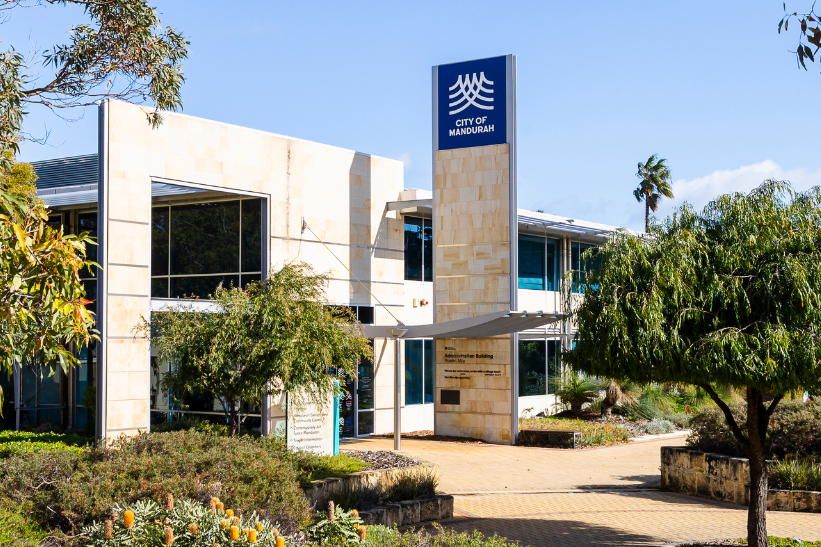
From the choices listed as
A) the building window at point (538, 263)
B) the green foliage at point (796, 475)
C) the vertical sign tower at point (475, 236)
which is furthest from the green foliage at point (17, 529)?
the building window at point (538, 263)

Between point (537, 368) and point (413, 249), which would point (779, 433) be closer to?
point (413, 249)

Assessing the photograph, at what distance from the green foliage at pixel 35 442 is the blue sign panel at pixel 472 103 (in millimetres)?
11896

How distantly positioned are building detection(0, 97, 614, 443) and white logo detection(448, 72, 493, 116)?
53.2 inches

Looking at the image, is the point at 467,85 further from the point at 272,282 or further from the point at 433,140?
the point at 272,282

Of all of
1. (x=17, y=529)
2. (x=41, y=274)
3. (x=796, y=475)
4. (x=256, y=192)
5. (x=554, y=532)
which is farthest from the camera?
(x=256, y=192)

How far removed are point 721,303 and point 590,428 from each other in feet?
45.2

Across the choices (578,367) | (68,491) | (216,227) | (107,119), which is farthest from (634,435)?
(68,491)

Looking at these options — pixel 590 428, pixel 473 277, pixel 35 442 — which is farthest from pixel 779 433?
pixel 35 442

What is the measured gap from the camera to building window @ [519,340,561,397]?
27125 mm

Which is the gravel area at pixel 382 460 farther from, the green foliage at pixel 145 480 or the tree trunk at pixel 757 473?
the tree trunk at pixel 757 473

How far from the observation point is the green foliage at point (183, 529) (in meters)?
6.63

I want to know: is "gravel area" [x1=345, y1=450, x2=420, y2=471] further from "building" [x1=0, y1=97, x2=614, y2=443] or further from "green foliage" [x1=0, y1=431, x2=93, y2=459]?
"green foliage" [x1=0, y1=431, x2=93, y2=459]

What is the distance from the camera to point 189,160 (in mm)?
18391

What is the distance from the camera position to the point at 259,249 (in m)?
20.1
